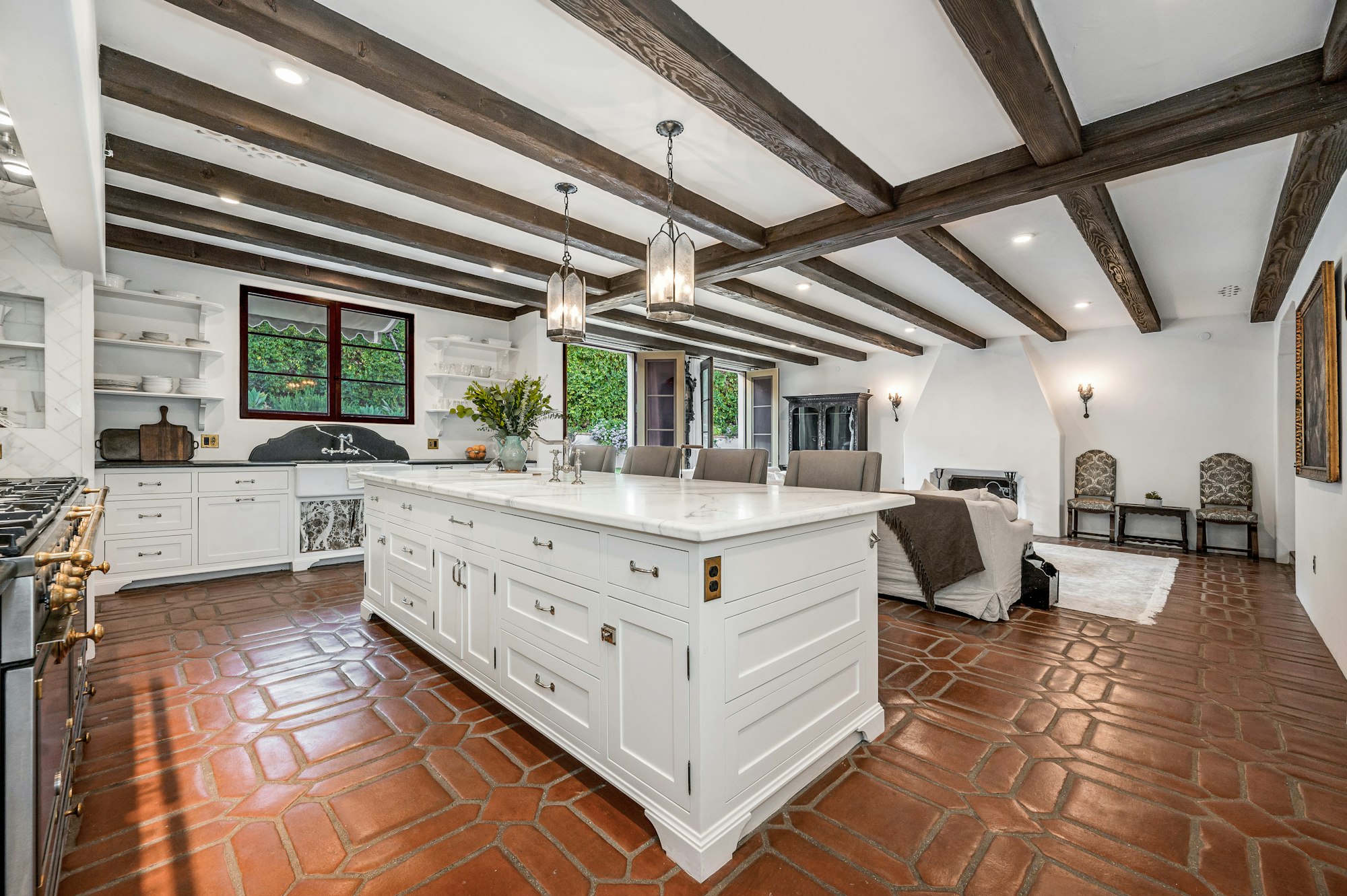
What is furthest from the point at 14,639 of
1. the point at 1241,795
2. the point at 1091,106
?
the point at 1091,106

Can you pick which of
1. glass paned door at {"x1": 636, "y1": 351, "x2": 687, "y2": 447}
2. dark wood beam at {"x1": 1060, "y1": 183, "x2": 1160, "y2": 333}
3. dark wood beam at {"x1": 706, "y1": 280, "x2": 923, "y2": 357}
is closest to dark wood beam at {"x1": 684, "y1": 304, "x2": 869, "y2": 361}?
dark wood beam at {"x1": 706, "y1": 280, "x2": 923, "y2": 357}

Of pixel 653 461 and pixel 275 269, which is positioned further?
pixel 275 269

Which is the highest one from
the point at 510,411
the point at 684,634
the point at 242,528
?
the point at 510,411

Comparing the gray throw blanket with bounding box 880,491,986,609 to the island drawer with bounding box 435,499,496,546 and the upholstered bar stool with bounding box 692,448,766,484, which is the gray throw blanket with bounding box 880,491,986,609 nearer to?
the upholstered bar stool with bounding box 692,448,766,484

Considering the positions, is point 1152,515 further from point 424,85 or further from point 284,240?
point 284,240

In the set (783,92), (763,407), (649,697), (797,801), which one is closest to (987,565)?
(797,801)

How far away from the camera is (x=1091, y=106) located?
2.51 m

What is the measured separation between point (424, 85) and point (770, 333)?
5448 millimetres

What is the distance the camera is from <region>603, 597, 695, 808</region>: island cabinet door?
4.89 ft

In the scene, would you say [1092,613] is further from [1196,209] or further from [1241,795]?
[1196,209]

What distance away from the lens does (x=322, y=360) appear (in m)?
5.20

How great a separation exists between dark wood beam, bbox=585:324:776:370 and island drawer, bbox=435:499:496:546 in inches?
169

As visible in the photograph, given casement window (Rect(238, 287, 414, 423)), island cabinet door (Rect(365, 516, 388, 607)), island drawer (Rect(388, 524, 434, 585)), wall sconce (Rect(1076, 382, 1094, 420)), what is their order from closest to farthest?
1. island drawer (Rect(388, 524, 434, 585))
2. island cabinet door (Rect(365, 516, 388, 607))
3. casement window (Rect(238, 287, 414, 423))
4. wall sconce (Rect(1076, 382, 1094, 420))

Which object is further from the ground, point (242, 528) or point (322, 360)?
point (322, 360)
